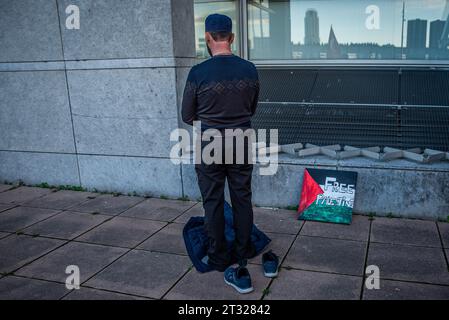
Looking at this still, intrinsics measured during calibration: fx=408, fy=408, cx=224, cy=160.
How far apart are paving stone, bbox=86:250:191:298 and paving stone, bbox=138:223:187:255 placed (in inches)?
4.2

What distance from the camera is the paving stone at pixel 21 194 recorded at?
19.2 feet

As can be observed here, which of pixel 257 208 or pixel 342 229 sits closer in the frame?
pixel 342 229

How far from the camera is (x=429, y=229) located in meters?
4.38

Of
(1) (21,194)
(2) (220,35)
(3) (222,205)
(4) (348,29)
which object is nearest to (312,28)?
(4) (348,29)

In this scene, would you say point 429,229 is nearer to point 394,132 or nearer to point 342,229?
point 342,229

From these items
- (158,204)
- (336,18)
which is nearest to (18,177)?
(158,204)

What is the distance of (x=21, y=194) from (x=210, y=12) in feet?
17.1

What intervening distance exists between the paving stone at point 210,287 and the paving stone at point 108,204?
6.68 ft

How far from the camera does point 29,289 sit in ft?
11.3

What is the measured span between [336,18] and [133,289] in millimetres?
6843

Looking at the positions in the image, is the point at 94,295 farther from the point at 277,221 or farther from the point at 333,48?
the point at 333,48

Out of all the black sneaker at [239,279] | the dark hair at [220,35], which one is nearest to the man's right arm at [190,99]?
the dark hair at [220,35]

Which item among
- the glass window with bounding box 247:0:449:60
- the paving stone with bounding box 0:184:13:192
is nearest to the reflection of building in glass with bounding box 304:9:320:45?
the glass window with bounding box 247:0:449:60

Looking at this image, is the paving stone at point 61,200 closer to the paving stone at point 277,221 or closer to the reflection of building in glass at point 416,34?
the paving stone at point 277,221
